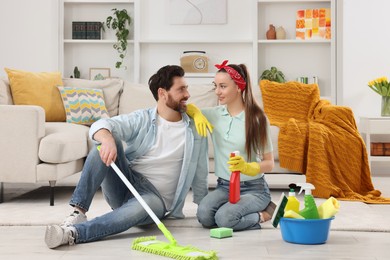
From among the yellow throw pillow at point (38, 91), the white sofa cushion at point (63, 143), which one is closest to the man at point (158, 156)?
the white sofa cushion at point (63, 143)

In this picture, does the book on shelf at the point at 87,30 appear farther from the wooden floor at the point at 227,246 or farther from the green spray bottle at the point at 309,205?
the green spray bottle at the point at 309,205

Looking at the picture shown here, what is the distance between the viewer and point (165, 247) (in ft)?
8.08

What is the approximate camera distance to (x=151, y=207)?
114 inches

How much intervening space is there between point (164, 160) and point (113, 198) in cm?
28

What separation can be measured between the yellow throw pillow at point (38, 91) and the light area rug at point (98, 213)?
663 millimetres

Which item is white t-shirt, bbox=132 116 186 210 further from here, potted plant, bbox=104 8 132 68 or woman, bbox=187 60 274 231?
potted plant, bbox=104 8 132 68

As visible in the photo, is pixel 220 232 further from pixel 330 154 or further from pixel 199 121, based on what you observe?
pixel 330 154

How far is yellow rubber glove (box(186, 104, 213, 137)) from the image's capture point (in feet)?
9.74

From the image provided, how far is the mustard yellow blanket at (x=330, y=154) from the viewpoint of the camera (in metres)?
4.24

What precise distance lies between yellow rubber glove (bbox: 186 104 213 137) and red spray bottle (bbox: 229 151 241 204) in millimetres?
206

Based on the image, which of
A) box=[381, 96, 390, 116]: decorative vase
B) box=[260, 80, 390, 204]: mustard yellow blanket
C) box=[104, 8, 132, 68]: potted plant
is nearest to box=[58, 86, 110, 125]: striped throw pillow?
box=[260, 80, 390, 204]: mustard yellow blanket

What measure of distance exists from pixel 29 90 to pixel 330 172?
2.14 m

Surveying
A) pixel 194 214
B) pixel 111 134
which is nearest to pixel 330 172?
pixel 194 214

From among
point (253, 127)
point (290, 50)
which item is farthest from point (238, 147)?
point (290, 50)
